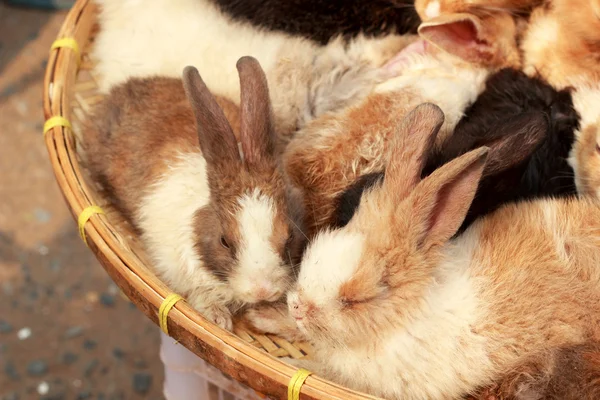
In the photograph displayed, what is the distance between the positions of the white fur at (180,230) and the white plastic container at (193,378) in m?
0.22

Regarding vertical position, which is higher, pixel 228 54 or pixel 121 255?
pixel 228 54

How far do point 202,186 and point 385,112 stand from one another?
44 cm

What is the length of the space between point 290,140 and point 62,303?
151 cm

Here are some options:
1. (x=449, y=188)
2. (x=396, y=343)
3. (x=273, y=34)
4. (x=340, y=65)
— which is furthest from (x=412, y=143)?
(x=273, y=34)

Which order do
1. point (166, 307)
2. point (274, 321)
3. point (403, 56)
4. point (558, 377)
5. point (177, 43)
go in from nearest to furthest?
point (558, 377) → point (166, 307) → point (274, 321) → point (403, 56) → point (177, 43)

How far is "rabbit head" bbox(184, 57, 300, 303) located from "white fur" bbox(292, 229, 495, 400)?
0.12 metres

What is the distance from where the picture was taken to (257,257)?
144 centimetres

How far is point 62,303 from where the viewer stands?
2904mm

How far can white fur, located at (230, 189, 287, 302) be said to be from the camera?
1.44 m

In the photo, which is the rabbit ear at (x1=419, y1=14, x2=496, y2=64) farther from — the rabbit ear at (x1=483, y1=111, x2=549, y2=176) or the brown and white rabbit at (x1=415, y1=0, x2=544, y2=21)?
the rabbit ear at (x1=483, y1=111, x2=549, y2=176)

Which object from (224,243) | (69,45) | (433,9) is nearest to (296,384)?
(224,243)

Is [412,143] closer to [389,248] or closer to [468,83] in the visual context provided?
[389,248]

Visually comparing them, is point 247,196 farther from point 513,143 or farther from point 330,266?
point 513,143

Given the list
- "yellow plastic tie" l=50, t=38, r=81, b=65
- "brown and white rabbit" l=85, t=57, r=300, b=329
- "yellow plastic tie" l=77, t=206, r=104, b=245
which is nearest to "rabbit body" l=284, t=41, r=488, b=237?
"brown and white rabbit" l=85, t=57, r=300, b=329
